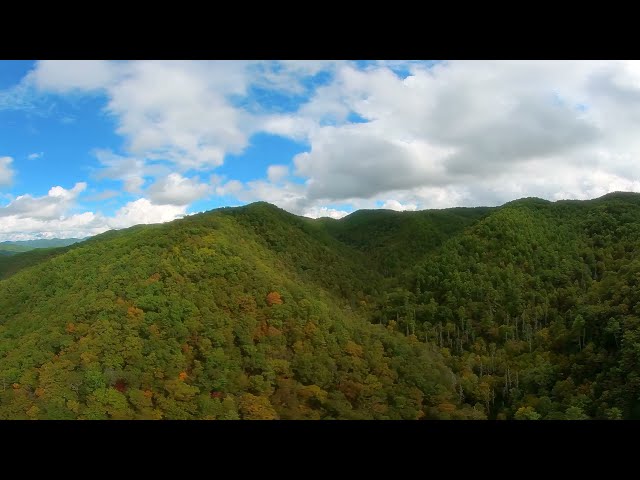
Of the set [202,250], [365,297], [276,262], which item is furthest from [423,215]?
[202,250]

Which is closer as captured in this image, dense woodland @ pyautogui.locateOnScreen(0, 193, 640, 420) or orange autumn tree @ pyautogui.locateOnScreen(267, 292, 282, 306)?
dense woodland @ pyautogui.locateOnScreen(0, 193, 640, 420)

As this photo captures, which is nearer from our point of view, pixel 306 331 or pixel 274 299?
pixel 306 331

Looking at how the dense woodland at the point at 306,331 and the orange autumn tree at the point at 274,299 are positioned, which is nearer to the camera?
the dense woodland at the point at 306,331

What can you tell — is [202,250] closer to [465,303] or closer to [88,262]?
[88,262]
